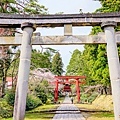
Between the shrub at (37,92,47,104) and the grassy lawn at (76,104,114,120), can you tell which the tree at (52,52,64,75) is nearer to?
the shrub at (37,92,47,104)

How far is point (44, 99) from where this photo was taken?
98.0ft

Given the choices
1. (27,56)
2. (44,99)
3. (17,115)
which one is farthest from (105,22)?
(44,99)

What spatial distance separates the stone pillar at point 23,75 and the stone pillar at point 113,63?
8.84 ft

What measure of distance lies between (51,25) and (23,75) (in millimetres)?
2165

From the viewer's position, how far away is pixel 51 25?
25.3 ft

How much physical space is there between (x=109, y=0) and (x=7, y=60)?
9.16 m

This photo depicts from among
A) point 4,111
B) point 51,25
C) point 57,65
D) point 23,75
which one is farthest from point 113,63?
point 57,65

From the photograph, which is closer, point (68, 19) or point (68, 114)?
point (68, 19)

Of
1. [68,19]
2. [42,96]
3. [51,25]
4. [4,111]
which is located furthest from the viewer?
[42,96]

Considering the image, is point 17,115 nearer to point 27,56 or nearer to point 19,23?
point 27,56

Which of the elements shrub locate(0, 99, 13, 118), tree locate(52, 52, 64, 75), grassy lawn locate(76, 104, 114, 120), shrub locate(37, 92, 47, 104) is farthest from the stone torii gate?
tree locate(52, 52, 64, 75)

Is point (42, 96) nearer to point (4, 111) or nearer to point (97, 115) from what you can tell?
point (4, 111)

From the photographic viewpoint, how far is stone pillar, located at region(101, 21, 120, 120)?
21.6 ft

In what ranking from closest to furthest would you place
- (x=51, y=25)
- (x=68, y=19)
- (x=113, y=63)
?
(x=113, y=63) < (x=68, y=19) < (x=51, y=25)
